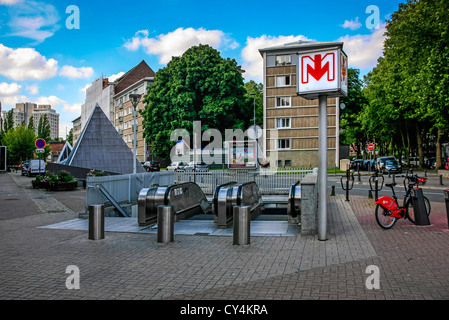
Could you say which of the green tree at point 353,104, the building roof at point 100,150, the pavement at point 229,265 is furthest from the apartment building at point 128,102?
the pavement at point 229,265

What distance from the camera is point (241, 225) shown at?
7.56 meters

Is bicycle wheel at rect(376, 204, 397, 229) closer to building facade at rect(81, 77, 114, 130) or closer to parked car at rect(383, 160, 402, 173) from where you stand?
parked car at rect(383, 160, 402, 173)

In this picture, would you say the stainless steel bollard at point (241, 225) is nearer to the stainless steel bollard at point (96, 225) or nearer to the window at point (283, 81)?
the stainless steel bollard at point (96, 225)

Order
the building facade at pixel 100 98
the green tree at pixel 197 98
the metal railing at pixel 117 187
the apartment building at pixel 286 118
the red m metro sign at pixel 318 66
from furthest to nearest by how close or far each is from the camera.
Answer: the building facade at pixel 100 98
the apartment building at pixel 286 118
the green tree at pixel 197 98
the metal railing at pixel 117 187
the red m metro sign at pixel 318 66

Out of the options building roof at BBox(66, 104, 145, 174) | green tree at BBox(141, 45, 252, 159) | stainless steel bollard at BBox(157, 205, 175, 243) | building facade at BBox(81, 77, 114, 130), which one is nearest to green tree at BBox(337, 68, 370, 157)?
green tree at BBox(141, 45, 252, 159)

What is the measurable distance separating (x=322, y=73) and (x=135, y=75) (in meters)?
77.0

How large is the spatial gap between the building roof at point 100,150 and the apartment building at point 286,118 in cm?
2158

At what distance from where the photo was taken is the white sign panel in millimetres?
7598

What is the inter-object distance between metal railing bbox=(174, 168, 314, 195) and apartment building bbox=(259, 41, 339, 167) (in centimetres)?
2606

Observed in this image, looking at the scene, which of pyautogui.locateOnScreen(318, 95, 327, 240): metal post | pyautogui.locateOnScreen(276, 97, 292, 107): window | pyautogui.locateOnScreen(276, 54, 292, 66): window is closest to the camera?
pyautogui.locateOnScreen(318, 95, 327, 240): metal post

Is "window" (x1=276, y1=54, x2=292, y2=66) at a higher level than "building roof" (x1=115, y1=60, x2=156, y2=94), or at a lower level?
lower

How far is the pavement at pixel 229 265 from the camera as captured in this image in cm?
481

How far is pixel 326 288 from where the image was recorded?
492 cm
